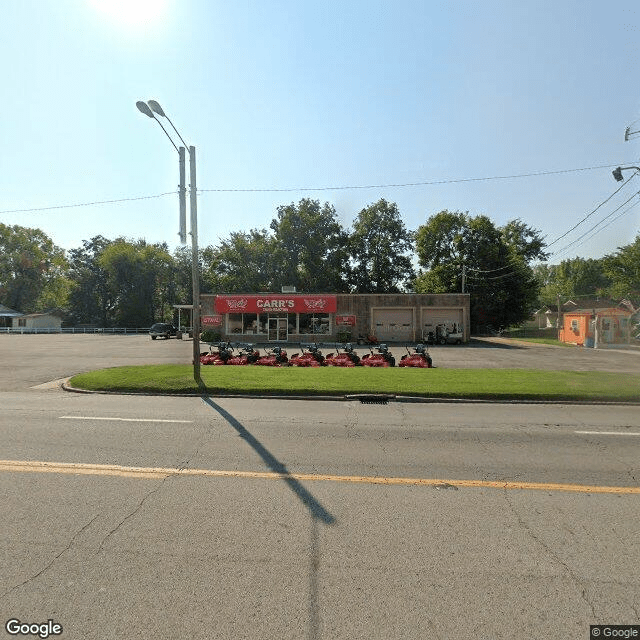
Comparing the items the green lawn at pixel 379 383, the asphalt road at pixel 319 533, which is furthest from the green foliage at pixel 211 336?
the asphalt road at pixel 319 533

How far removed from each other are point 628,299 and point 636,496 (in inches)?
1882

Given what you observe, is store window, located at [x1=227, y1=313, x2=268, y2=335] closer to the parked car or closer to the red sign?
the red sign

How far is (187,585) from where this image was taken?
2.82 m

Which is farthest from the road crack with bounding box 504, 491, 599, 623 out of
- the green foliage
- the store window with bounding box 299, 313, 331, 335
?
the green foliage

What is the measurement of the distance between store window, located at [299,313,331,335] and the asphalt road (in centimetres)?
2606

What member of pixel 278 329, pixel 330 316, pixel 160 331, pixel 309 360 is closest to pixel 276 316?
pixel 278 329

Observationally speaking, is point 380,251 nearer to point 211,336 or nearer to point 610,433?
point 211,336

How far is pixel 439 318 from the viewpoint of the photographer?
33.6 metres

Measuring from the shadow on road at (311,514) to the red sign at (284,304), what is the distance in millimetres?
25191

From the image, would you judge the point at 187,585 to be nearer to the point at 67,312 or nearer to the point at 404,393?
the point at 404,393

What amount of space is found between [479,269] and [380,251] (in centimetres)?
1353

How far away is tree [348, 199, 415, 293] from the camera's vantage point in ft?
186

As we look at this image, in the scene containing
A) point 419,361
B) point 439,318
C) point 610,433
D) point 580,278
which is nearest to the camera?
point 610,433

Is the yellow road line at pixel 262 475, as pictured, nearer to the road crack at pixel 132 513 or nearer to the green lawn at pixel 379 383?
the road crack at pixel 132 513
